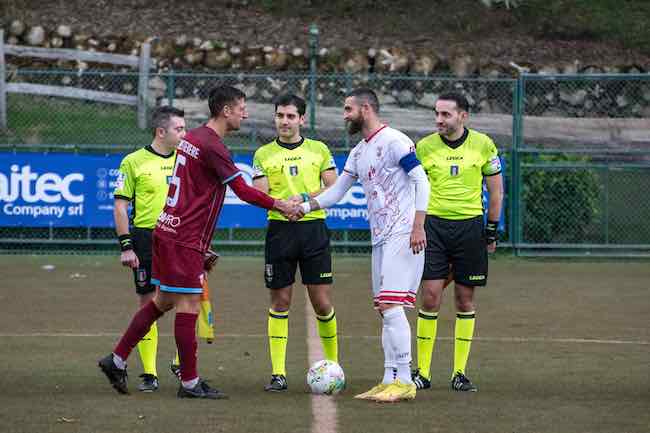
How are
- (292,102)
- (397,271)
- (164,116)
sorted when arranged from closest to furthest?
(397,271) → (292,102) → (164,116)

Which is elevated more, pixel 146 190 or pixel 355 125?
pixel 355 125

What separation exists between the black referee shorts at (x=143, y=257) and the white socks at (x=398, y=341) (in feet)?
6.28

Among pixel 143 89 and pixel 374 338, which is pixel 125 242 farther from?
pixel 143 89

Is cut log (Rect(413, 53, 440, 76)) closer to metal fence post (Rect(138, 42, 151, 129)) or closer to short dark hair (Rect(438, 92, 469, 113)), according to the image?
metal fence post (Rect(138, 42, 151, 129))

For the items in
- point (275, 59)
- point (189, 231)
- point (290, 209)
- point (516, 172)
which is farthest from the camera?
point (275, 59)

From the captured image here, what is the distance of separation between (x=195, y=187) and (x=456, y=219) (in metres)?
2.16

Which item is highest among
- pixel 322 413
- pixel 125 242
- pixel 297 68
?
pixel 297 68

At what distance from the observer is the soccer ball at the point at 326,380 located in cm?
850

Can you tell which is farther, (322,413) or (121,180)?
(121,180)

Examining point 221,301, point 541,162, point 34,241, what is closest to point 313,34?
point 541,162

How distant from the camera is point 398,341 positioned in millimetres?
8359

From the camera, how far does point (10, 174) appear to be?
59.6ft

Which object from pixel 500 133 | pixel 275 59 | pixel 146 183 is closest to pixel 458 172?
pixel 146 183

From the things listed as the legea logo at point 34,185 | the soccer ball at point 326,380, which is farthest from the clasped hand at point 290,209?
the legea logo at point 34,185
